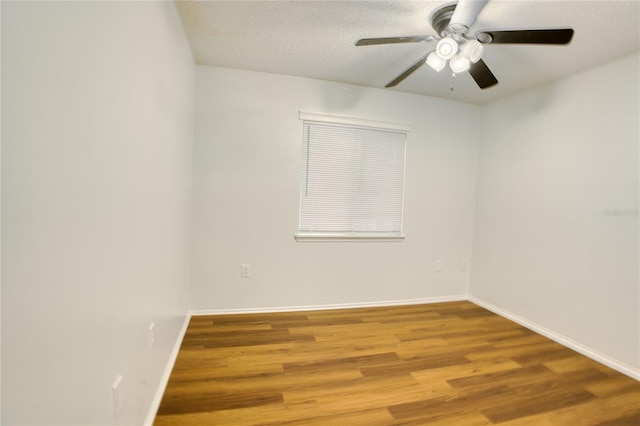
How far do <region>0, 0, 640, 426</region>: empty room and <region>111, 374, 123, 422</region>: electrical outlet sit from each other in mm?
11

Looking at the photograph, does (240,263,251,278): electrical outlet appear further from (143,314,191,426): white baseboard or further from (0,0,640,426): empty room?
(143,314,191,426): white baseboard

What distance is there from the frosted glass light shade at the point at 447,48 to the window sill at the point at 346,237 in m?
1.84

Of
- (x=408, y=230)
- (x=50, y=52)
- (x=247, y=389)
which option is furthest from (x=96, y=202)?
(x=408, y=230)

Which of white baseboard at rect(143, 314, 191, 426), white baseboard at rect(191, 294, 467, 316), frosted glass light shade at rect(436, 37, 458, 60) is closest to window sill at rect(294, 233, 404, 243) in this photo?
white baseboard at rect(191, 294, 467, 316)

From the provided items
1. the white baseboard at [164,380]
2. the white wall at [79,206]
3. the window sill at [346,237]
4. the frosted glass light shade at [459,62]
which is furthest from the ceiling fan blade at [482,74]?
the white baseboard at [164,380]

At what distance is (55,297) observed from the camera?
2.21ft

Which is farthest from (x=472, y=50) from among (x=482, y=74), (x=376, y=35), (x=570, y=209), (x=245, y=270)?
(x=245, y=270)

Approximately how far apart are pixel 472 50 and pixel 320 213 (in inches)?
73.3

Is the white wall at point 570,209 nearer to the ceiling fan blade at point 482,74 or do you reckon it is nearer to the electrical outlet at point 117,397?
the ceiling fan blade at point 482,74

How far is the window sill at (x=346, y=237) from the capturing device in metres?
2.82

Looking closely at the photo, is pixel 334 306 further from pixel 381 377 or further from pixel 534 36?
pixel 534 36

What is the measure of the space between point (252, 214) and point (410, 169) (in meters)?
1.85

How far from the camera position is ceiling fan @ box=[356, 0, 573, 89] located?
4.38 feet

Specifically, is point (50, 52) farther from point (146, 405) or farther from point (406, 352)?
point (406, 352)
